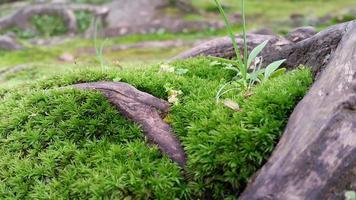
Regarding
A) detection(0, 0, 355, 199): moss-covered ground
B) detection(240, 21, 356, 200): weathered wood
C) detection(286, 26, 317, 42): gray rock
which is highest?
detection(240, 21, 356, 200): weathered wood

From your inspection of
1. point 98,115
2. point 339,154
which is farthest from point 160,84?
point 339,154

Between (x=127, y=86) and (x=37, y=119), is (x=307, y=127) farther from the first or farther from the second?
(x=37, y=119)

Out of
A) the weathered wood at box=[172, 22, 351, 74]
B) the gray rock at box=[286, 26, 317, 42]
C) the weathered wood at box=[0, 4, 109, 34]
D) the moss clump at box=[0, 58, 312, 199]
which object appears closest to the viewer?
the moss clump at box=[0, 58, 312, 199]

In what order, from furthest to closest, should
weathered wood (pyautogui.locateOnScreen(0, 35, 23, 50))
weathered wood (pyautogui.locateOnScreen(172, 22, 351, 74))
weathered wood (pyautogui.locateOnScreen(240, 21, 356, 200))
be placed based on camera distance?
1. weathered wood (pyautogui.locateOnScreen(0, 35, 23, 50))
2. weathered wood (pyautogui.locateOnScreen(172, 22, 351, 74))
3. weathered wood (pyautogui.locateOnScreen(240, 21, 356, 200))

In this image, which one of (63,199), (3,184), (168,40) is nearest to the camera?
(63,199)

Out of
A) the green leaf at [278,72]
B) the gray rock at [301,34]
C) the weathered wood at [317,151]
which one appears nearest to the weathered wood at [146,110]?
the weathered wood at [317,151]

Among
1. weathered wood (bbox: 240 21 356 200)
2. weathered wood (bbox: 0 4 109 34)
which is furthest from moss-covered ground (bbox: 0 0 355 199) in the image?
weathered wood (bbox: 0 4 109 34)

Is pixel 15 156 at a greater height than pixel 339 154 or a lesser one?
lesser

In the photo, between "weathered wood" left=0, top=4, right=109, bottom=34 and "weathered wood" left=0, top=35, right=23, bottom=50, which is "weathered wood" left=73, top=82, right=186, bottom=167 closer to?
"weathered wood" left=0, top=35, right=23, bottom=50
